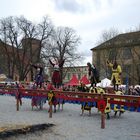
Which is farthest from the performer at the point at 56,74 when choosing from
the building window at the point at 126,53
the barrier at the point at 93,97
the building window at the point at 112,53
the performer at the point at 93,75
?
the building window at the point at 126,53

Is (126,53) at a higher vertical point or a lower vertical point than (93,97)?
higher

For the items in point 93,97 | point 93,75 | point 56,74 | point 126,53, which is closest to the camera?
point 93,97

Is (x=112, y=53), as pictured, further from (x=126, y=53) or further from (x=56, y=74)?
(x=56, y=74)

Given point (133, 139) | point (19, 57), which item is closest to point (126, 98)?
point (133, 139)

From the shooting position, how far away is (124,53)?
213 feet

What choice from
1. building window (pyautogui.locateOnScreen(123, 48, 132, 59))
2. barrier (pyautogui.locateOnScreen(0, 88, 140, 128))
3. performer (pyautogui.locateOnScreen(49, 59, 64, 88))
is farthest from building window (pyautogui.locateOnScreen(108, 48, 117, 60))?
barrier (pyautogui.locateOnScreen(0, 88, 140, 128))

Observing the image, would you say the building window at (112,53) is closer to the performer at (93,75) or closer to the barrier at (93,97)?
the barrier at (93,97)

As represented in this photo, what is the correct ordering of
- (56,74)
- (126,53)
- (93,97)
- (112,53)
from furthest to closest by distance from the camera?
(126,53) < (112,53) < (56,74) < (93,97)

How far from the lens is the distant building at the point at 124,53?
6181cm

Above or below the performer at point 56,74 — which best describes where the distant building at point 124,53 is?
above

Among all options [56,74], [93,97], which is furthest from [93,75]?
[93,97]

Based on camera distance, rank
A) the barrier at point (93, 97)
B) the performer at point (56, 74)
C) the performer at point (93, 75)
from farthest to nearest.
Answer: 1. the performer at point (56, 74)
2. the performer at point (93, 75)
3. the barrier at point (93, 97)

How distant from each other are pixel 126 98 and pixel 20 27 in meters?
51.9

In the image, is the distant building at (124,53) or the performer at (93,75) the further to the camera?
the distant building at (124,53)
